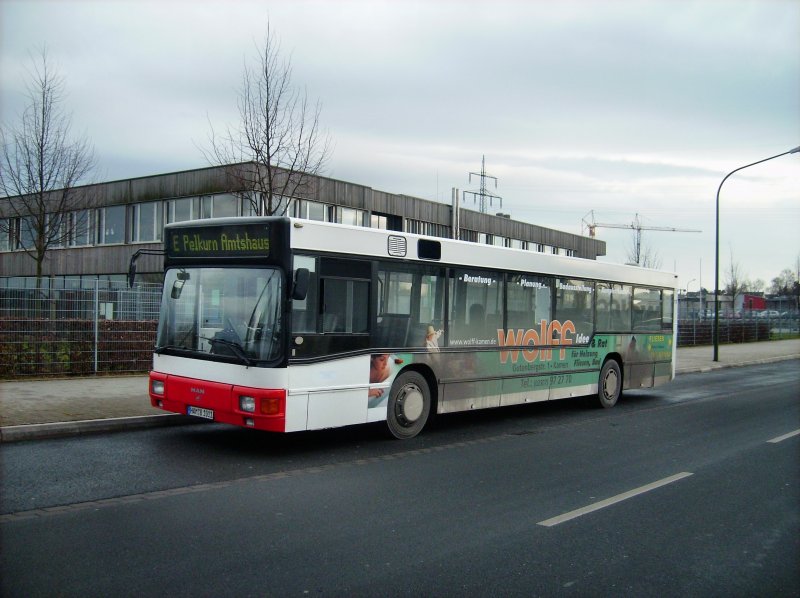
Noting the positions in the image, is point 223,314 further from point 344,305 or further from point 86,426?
point 86,426

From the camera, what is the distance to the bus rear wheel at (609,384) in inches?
559

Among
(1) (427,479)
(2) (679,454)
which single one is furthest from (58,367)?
(2) (679,454)

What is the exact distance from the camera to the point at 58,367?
1430 centimetres

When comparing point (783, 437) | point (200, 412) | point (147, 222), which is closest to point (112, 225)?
point (147, 222)

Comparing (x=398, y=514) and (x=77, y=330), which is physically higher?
(x=77, y=330)

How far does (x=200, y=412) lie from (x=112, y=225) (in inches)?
1146

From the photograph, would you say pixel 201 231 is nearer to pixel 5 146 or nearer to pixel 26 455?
pixel 26 455

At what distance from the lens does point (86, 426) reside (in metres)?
9.50

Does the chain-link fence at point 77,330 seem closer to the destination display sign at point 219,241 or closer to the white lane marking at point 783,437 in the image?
the destination display sign at point 219,241

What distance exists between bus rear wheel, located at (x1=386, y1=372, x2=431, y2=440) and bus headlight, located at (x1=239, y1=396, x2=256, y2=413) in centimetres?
212

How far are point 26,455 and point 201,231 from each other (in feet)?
10.8

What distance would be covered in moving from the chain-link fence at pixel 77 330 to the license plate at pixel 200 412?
6.73m

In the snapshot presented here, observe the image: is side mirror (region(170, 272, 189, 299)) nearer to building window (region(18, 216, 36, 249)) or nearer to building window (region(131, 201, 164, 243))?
building window (region(18, 216, 36, 249))

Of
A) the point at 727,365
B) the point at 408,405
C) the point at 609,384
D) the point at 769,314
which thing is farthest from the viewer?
the point at 769,314
